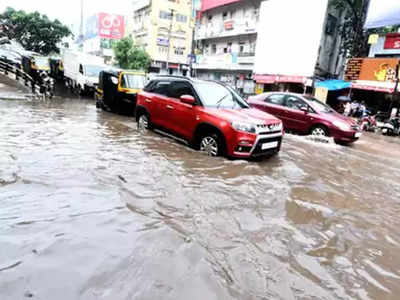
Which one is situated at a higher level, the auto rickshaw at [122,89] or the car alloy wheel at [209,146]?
the auto rickshaw at [122,89]

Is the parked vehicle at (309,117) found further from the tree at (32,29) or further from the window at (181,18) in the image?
the tree at (32,29)

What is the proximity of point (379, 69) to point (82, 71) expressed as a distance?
1685 centimetres

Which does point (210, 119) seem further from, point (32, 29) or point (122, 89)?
point (32, 29)

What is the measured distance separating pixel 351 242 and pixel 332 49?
23.4 meters

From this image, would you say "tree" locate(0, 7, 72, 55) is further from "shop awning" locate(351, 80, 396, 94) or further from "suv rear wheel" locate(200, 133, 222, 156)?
"suv rear wheel" locate(200, 133, 222, 156)

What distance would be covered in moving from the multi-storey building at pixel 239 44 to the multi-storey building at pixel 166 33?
292 inches

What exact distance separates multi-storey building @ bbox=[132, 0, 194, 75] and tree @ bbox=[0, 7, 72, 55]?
35.0ft

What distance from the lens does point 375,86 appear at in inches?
660

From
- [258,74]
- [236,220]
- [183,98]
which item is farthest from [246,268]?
[258,74]

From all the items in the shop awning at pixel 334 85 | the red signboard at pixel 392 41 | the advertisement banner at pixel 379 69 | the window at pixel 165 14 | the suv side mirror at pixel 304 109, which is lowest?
the suv side mirror at pixel 304 109

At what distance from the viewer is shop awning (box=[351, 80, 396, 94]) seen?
16062mm

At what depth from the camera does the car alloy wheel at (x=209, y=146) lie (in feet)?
19.3

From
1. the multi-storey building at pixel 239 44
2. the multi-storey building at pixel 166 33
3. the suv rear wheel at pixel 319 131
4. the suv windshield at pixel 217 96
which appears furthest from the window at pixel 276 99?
the multi-storey building at pixel 166 33

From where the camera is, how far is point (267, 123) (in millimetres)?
5766
